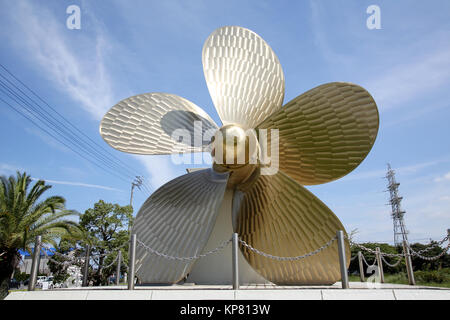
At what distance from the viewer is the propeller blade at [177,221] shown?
692 cm

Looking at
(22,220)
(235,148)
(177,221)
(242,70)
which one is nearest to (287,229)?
(235,148)

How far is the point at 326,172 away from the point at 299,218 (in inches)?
52.3

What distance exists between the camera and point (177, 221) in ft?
24.8

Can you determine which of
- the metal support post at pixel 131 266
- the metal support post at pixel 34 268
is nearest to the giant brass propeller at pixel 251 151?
the metal support post at pixel 131 266

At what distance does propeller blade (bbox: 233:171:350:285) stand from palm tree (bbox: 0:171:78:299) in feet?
28.2

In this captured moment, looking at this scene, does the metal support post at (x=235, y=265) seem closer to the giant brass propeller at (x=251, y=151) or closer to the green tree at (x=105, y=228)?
the giant brass propeller at (x=251, y=151)

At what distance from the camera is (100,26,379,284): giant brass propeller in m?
6.71

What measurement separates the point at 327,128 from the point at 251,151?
171cm

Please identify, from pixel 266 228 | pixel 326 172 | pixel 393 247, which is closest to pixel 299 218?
pixel 266 228

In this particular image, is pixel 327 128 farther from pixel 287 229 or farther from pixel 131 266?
pixel 131 266

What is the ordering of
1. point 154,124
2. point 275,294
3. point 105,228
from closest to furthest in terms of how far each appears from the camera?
1. point 275,294
2. point 154,124
3. point 105,228

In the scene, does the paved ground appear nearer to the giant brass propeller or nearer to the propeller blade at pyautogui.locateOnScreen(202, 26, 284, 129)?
the giant brass propeller
